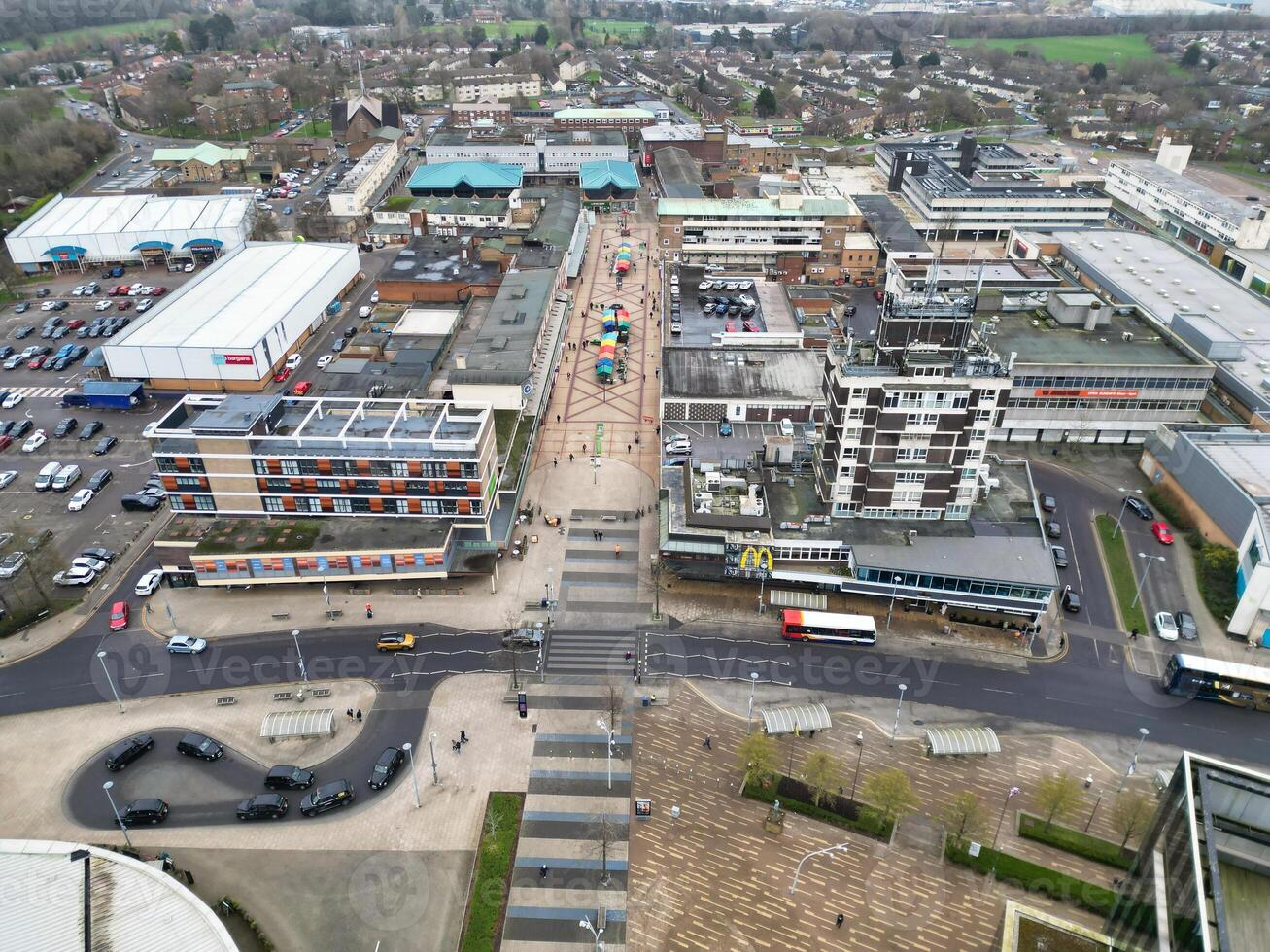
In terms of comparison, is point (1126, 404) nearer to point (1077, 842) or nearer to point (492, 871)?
point (1077, 842)

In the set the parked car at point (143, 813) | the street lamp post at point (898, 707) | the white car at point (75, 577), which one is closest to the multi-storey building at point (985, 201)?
the street lamp post at point (898, 707)

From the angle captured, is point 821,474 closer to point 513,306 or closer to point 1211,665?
point 1211,665

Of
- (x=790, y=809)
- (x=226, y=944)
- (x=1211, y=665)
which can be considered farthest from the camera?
(x=1211, y=665)

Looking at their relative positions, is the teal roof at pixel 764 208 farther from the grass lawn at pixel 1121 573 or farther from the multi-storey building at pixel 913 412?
the grass lawn at pixel 1121 573

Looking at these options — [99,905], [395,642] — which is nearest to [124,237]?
[395,642]

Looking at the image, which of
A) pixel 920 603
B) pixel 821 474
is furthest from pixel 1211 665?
pixel 821 474

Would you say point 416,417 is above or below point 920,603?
above
